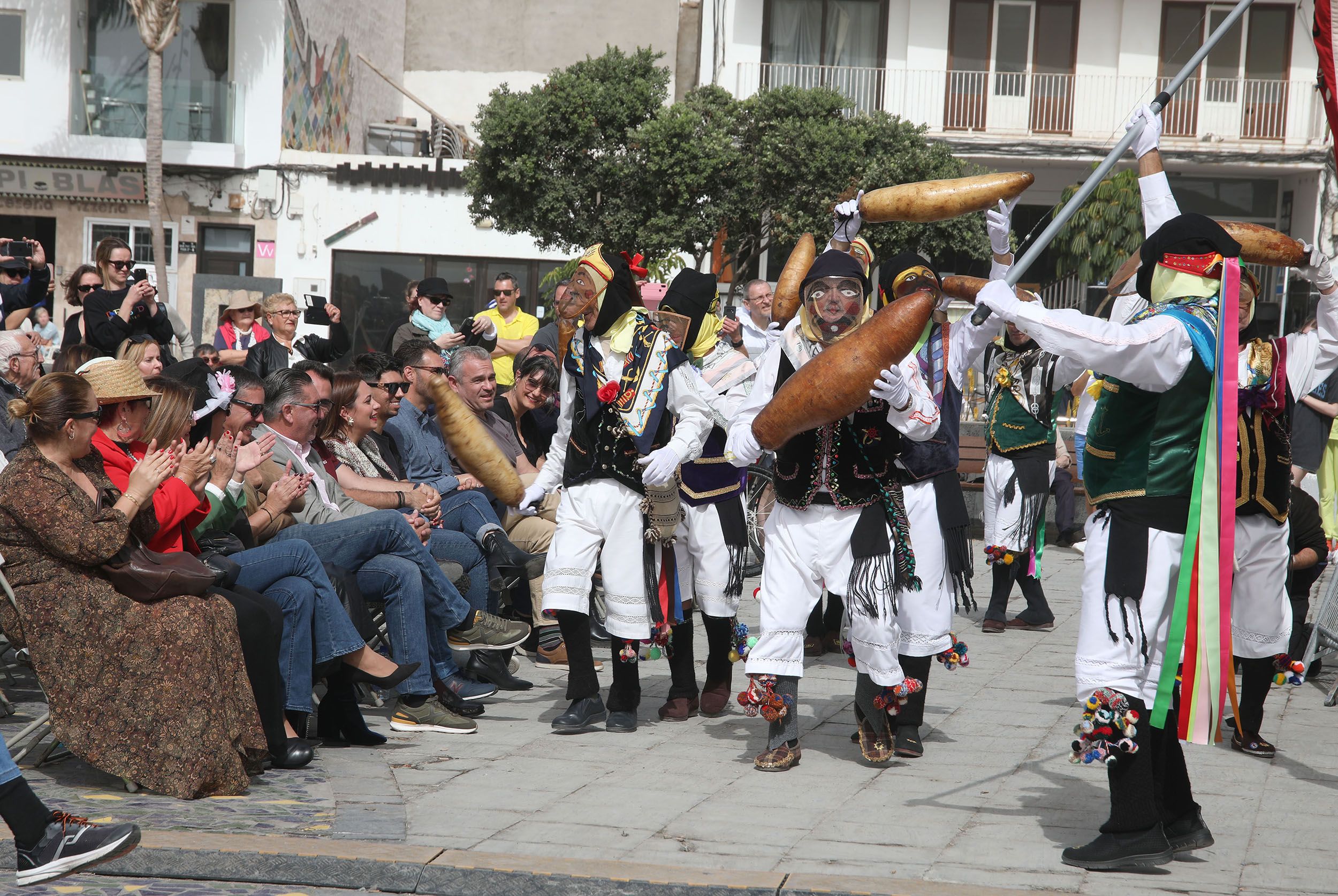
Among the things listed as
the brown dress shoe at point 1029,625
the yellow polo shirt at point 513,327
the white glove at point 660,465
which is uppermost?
the yellow polo shirt at point 513,327

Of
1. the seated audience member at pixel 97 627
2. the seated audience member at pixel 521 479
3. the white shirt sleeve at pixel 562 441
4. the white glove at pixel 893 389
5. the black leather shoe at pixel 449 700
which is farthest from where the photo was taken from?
the seated audience member at pixel 521 479

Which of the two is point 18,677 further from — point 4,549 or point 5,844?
point 5,844

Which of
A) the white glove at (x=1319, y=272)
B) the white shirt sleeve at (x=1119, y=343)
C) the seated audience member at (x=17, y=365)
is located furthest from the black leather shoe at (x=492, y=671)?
the white glove at (x=1319, y=272)

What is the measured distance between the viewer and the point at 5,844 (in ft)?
14.1

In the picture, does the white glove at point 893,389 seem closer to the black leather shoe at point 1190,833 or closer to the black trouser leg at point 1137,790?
the black trouser leg at point 1137,790

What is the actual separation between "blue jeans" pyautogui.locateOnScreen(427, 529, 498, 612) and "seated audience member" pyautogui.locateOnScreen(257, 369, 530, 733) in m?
0.38

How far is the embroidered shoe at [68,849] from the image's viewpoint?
13.0 ft

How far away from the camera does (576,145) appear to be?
66.7 feet

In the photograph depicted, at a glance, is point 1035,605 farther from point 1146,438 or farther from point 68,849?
point 68,849

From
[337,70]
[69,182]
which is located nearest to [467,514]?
[69,182]

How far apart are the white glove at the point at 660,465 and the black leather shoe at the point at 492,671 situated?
1.69m

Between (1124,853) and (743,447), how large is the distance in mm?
2109

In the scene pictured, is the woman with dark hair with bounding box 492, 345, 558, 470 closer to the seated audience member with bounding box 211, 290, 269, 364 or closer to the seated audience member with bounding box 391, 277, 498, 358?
the seated audience member with bounding box 391, 277, 498, 358

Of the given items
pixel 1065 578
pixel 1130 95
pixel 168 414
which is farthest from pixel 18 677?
pixel 1130 95
